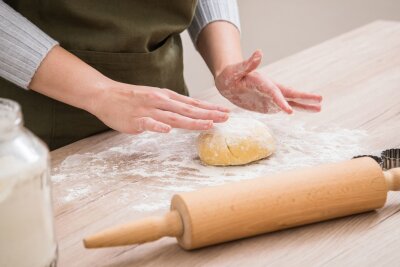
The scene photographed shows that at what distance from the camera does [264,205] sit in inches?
35.6

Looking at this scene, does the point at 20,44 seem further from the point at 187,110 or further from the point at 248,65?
the point at 248,65

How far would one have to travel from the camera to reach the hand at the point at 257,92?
1.33m

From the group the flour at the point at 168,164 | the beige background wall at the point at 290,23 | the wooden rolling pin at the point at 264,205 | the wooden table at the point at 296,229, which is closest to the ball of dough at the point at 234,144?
the flour at the point at 168,164

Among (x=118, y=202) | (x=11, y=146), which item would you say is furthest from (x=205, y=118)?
(x=11, y=146)

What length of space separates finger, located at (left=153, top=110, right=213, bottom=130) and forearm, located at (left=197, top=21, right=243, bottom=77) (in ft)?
1.17

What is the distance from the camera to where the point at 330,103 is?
1.49m

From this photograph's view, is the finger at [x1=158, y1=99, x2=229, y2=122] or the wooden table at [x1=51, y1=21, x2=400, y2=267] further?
the finger at [x1=158, y1=99, x2=229, y2=122]

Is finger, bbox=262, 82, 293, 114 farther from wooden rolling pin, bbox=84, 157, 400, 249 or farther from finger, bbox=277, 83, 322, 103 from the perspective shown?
wooden rolling pin, bbox=84, 157, 400, 249

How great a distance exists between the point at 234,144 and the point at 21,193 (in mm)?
587

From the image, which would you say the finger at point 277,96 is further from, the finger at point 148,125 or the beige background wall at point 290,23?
the beige background wall at point 290,23

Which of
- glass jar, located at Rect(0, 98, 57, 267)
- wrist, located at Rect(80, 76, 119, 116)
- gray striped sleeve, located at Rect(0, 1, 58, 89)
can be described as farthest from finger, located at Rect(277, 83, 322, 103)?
glass jar, located at Rect(0, 98, 57, 267)

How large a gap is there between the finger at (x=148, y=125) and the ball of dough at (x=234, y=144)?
0.10m

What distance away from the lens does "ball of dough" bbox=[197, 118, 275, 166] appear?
1201 millimetres

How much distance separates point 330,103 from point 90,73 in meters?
0.57
